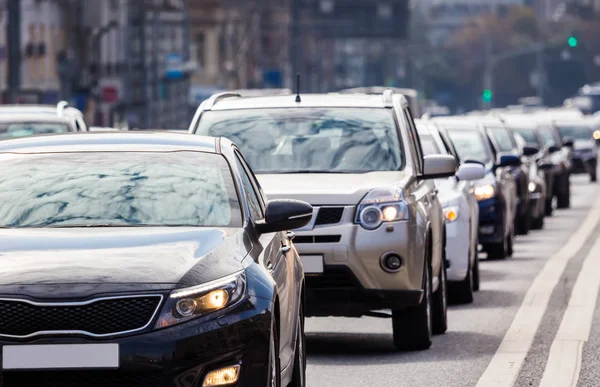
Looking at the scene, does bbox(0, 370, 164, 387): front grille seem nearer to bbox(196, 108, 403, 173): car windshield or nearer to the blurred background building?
bbox(196, 108, 403, 173): car windshield

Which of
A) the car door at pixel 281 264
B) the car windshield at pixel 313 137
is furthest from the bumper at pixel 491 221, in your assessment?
the car door at pixel 281 264

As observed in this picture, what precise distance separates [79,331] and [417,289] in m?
5.13

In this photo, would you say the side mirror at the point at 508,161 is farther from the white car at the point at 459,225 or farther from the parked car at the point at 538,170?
the parked car at the point at 538,170

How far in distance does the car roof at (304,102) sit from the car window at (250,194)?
4627mm

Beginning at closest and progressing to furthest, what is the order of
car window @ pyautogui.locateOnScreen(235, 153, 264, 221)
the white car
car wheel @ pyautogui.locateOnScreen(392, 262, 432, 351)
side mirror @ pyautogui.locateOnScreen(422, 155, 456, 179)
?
car window @ pyautogui.locateOnScreen(235, 153, 264, 221), car wheel @ pyautogui.locateOnScreen(392, 262, 432, 351), side mirror @ pyautogui.locateOnScreen(422, 155, 456, 179), the white car

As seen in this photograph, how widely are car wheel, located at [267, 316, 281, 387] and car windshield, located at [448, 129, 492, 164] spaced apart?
610 inches

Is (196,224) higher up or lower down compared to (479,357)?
higher up

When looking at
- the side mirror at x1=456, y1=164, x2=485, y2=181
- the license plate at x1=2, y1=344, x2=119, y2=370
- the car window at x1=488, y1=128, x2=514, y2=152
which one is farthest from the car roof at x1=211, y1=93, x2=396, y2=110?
the car window at x1=488, y1=128, x2=514, y2=152

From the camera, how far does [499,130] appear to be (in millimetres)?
30219

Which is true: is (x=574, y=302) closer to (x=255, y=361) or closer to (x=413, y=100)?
(x=255, y=361)

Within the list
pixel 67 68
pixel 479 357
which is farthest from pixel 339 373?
pixel 67 68

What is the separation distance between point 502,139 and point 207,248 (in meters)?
22.0

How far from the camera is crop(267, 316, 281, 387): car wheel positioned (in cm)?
794

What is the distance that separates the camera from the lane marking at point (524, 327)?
36.4 feet
